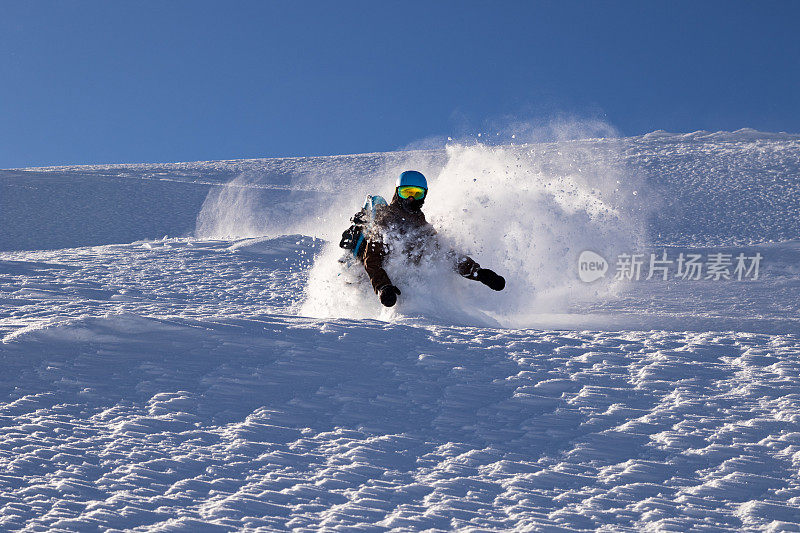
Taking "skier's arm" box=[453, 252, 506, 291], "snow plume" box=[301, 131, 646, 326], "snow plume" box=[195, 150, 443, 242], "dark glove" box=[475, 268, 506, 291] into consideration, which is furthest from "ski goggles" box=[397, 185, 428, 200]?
"snow plume" box=[195, 150, 443, 242]

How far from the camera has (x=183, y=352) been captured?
13.4 ft

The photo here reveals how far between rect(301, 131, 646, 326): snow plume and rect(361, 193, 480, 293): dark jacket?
0.40 feet

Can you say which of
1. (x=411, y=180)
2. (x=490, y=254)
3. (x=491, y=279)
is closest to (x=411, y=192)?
(x=411, y=180)

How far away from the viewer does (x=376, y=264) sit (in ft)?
20.3

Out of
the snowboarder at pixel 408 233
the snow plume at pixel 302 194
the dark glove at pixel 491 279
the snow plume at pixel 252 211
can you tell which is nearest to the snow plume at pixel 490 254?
the snowboarder at pixel 408 233

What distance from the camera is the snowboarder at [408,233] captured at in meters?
6.27

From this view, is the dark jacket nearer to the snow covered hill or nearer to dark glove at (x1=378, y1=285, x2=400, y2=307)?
the snow covered hill

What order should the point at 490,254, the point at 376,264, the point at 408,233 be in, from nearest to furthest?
the point at 376,264
the point at 408,233
the point at 490,254

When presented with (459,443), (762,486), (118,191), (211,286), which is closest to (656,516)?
(762,486)

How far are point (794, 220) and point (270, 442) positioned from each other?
1668cm

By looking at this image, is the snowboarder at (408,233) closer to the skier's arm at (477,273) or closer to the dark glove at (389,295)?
the skier's arm at (477,273)

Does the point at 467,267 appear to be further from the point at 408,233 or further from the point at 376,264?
the point at 376,264

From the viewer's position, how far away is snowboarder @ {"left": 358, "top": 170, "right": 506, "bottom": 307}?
6266 mm

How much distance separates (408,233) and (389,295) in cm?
85
